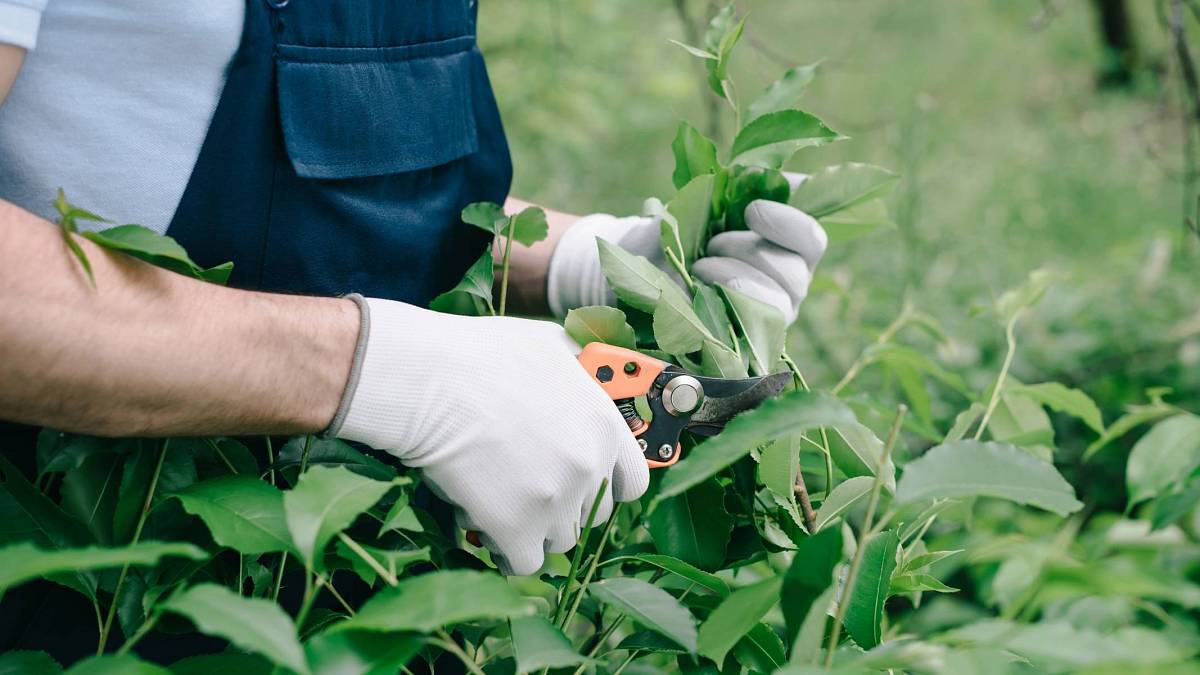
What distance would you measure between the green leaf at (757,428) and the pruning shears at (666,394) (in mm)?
235

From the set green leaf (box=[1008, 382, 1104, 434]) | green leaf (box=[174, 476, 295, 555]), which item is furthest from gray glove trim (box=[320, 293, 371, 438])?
green leaf (box=[1008, 382, 1104, 434])

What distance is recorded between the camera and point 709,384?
798mm

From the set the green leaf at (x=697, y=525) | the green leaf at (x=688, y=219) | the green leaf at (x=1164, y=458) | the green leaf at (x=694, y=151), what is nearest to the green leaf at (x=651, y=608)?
the green leaf at (x=697, y=525)

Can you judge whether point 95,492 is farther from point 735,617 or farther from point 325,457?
point 735,617

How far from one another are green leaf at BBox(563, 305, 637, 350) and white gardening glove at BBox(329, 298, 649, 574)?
0.07ft

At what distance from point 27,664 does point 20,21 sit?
392mm

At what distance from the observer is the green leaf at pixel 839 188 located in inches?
37.2

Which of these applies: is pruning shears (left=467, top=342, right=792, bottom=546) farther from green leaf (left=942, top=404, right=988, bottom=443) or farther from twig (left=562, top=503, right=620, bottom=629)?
green leaf (left=942, top=404, right=988, bottom=443)

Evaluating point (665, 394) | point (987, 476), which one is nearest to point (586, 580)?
point (665, 394)

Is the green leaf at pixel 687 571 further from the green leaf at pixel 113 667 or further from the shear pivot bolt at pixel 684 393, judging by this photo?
the green leaf at pixel 113 667

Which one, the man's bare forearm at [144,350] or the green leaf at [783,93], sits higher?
the green leaf at [783,93]

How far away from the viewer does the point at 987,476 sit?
0.53m

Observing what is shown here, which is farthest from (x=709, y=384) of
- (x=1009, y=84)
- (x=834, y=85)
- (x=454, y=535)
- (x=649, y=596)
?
(x=1009, y=84)

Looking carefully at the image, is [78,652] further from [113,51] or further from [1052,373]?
[1052,373]
